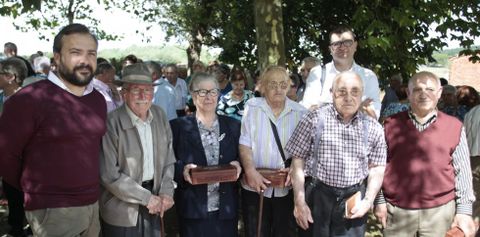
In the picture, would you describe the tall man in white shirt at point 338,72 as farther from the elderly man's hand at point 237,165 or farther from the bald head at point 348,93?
the elderly man's hand at point 237,165

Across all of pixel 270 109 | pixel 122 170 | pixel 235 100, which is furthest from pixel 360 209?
pixel 235 100

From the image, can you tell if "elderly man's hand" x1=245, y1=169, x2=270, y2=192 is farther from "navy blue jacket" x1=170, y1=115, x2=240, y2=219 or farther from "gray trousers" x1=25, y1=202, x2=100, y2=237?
"gray trousers" x1=25, y1=202, x2=100, y2=237

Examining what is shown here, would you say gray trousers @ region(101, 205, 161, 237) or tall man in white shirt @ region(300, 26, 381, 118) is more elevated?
tall man in white shirt @ region(300, 26, 381, 118)

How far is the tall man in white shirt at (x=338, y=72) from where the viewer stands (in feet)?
13.7

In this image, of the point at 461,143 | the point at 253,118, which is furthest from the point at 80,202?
the point at 461,143

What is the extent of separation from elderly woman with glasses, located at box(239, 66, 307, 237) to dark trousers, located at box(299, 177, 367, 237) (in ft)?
1.36

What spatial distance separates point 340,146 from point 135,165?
1487 millimetres

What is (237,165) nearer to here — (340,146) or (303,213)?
(303,213)

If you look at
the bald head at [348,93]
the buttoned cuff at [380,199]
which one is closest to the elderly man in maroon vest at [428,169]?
the buttoned cuff at [380,199]

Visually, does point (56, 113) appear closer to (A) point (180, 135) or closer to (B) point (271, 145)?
(A) point (180, 135)

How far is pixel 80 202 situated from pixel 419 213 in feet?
7.99

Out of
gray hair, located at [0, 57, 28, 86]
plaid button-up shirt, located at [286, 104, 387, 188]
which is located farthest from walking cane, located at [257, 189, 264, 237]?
gray hair, located at [0, 57, 28, 86]

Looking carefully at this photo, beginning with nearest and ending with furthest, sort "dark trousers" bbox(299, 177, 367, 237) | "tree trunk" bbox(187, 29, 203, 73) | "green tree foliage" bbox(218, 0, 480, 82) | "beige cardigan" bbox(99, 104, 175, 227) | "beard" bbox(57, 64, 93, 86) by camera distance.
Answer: "beard" bbox(57, 64, 93, 86)
"beige cardigan" bbox(99, 104, 175, 227)
"dark trousers" bbox(299, 177, 367, 237)
"green tree foliage" bbox(218, 0, 480, 82)
"tree trunk" bbox(187, 29, 203, 73)

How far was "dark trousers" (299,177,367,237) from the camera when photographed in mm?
3387
